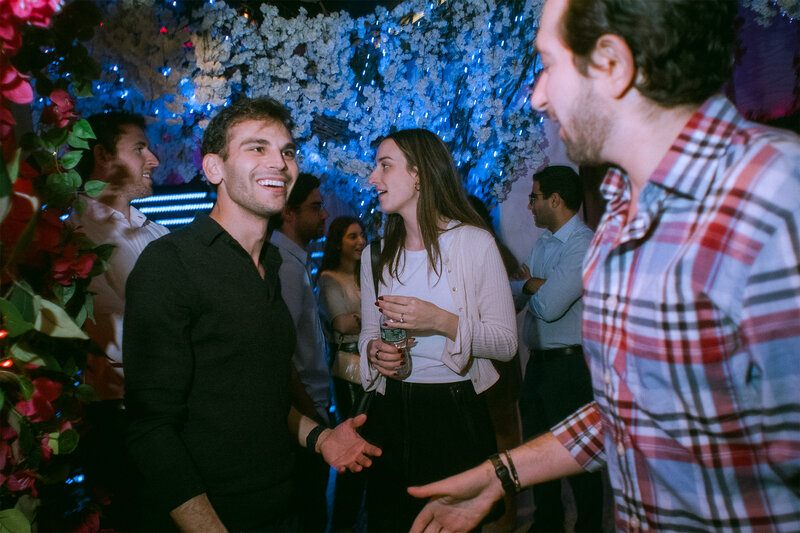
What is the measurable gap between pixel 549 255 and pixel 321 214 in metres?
1.81

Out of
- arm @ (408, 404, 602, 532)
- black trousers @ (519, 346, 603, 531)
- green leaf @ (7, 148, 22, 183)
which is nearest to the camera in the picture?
green leaf @ (7, 148, 22, 183)

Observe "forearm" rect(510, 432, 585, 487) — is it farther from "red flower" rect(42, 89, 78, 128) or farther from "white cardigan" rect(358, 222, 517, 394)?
"red flower" rect(42, 89, 78, 128)

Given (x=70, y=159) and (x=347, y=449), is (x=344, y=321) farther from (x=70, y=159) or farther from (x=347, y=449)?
(x=70, y=159)

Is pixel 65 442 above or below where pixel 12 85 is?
below

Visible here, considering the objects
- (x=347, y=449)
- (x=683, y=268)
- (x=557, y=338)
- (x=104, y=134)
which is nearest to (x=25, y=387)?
(x=347, y=449)

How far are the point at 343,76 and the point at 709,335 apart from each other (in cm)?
341

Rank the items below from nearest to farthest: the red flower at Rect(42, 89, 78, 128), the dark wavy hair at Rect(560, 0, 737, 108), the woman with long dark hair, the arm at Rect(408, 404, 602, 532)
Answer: the dark wavy hair at Rect(560, 0, 737, 108)
the red flower at Rect(42, 89, 78, 128)
the arm at Rect(408, 404, 602, 532)
the woman with long dark hair

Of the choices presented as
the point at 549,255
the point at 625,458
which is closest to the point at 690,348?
the point at 625,458

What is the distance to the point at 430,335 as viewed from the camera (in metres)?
2.28

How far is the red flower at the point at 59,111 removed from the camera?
3.61 ft

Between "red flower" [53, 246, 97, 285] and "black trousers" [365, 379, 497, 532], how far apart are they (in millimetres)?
1419

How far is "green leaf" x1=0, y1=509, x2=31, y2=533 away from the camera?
0.92m

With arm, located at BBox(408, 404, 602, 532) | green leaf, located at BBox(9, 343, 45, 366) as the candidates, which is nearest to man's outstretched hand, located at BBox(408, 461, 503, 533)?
arm, located at BBox(408, 404, 602, 532)

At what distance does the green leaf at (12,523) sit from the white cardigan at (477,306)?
155cm
